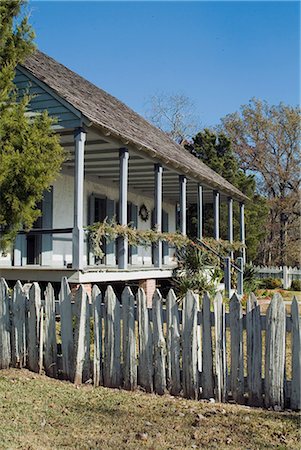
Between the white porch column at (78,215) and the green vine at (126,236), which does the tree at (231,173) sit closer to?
the green vine at (126,236)

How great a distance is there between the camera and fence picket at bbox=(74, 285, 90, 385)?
6.35 metres

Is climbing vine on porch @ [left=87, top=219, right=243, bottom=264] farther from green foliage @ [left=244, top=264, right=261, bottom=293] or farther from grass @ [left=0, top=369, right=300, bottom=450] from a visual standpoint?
grass @ [left=0, top=369, right=300, bottom=450]

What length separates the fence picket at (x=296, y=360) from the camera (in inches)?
210

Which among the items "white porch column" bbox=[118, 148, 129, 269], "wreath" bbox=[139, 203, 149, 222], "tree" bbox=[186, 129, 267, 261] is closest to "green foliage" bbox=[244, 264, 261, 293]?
"wreath" bbox=[139, 203, 149, 222]

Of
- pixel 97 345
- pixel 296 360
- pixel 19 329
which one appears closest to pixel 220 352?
pixel 296 360

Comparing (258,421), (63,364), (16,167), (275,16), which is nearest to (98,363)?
(63,364)

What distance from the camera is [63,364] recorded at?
6.50 meters

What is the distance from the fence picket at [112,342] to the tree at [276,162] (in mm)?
33917

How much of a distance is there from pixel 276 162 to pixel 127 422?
3699cm

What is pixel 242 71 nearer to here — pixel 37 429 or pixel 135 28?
pixel 135 28

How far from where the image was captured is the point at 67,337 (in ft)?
21.3

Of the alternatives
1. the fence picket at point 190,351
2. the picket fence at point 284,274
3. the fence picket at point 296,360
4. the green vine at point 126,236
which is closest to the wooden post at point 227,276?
the green vine at point 126,236

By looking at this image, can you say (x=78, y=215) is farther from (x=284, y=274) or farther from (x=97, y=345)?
(x=284, y=274)

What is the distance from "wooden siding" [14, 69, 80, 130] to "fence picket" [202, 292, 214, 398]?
613 cm
